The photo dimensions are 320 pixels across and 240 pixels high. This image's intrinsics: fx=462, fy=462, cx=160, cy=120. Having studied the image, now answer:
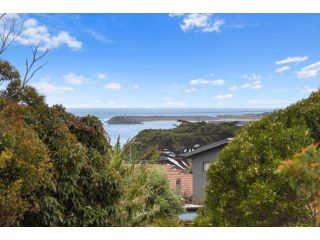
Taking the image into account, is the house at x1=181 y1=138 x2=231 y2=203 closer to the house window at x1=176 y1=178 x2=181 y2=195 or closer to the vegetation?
the house window at x1=176 y1=178 x2=181 y2=195

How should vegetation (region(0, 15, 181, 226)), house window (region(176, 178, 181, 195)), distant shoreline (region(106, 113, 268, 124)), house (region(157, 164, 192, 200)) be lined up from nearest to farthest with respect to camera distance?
vegetation (region(0, 15, 181, 226)) → distant shoreline (region(106, 113, 268, 124)) → house window (region(176, 178, 181, 195)) → house (region(157, 164, 192, 200))

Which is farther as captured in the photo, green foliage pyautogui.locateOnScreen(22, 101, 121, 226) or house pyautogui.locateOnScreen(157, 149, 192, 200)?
house pyautogui.locateOnScreen(157, 149, 192, 200)

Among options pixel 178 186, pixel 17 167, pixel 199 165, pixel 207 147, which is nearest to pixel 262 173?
pixel 17 167

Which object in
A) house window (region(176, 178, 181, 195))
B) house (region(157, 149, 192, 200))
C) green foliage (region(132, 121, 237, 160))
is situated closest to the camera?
green foliage (region(132, 121, 237, 160))

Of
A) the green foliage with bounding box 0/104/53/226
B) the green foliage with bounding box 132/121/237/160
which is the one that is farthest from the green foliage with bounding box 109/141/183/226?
the green foliage with bounding box 0/104/53/226

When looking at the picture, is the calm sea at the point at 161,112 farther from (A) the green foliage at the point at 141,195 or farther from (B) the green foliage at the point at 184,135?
(A) the green foliage at the point at 141,195

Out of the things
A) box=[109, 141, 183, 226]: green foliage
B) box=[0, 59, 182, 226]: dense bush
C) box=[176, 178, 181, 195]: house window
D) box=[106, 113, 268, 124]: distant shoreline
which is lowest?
box=[176, 178, 181, 195]: house window
